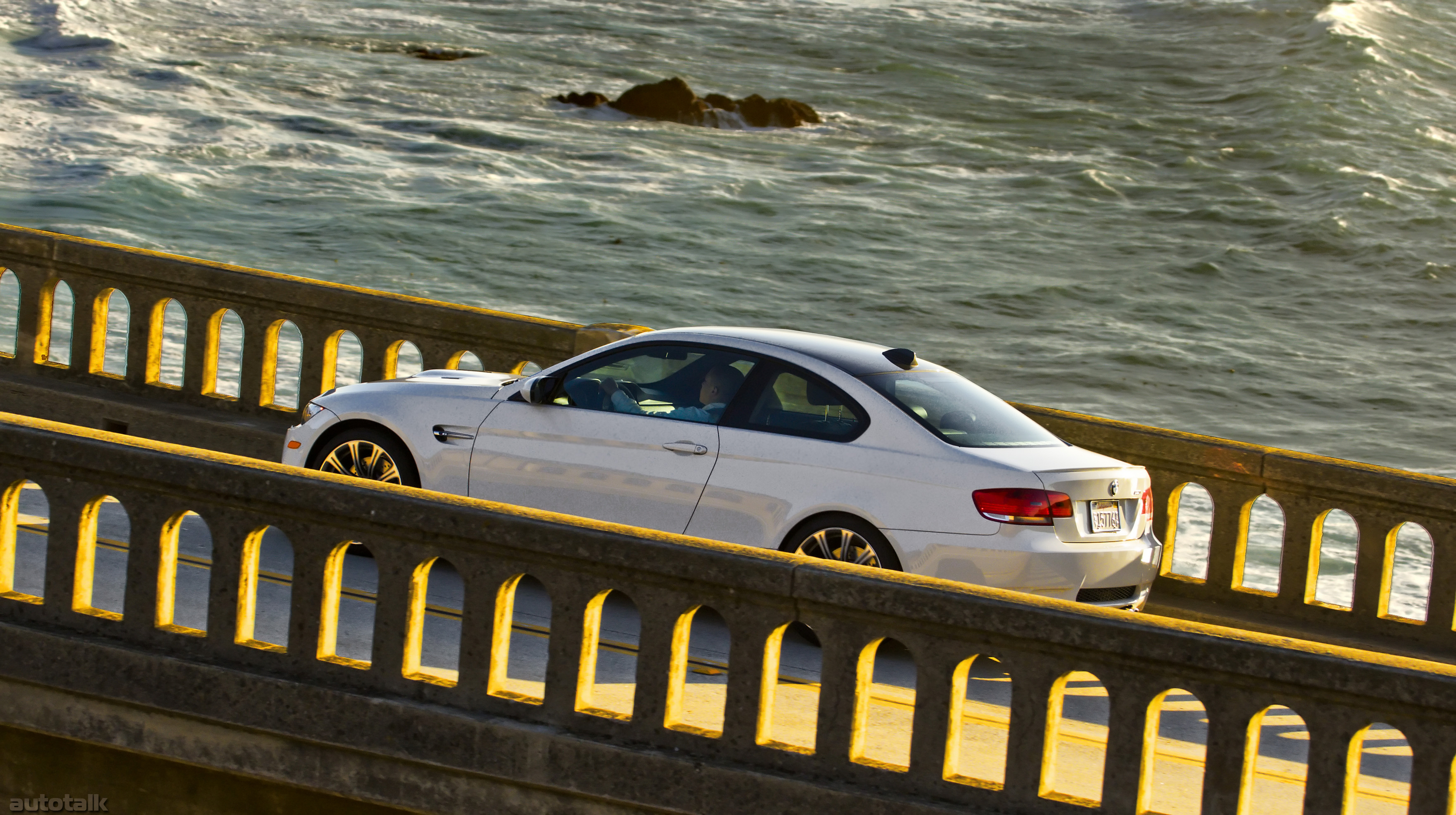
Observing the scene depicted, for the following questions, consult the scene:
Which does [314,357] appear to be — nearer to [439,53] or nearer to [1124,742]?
[1124,742]

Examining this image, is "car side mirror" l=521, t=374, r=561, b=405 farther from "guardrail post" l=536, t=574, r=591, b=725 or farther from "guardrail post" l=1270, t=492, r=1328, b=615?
"guardrail post" l=1270, t=492, r=1328, b=615

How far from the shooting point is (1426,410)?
1096 inches

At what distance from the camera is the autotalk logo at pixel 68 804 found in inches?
239

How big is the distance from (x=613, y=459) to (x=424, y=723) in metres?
2.82

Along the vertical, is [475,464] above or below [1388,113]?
below

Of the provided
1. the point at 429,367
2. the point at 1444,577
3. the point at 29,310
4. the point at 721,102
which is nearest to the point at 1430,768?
the point at 1444,577

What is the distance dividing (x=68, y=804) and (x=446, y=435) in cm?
310

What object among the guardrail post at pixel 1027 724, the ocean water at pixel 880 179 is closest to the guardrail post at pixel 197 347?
the guardrail post at pixel 1027 724

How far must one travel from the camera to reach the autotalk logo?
6059 mm

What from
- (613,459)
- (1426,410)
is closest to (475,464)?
(613,459)

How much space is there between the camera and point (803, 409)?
8.04 metres

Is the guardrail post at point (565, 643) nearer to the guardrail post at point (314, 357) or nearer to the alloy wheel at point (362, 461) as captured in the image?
the alloy wheel at point (362, 461)

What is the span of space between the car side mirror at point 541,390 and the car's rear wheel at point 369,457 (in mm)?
825

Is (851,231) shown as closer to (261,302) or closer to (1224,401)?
(1224,401)
